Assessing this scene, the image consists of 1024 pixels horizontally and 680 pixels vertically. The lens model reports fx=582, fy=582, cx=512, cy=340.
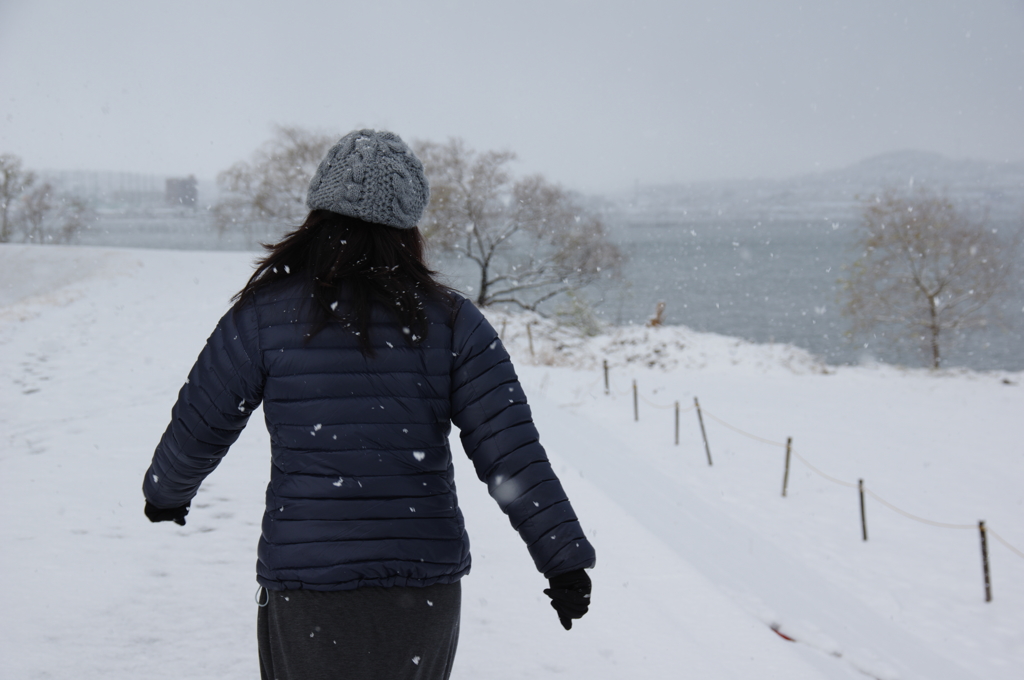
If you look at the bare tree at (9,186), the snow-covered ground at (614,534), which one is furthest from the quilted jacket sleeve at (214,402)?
the bare tree at (9,186)

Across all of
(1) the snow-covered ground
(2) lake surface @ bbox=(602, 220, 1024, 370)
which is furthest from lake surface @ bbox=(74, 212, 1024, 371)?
(1) the snow-covered ground

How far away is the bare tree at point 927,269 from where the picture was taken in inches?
899

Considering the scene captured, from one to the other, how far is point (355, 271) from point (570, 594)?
97 centimetres

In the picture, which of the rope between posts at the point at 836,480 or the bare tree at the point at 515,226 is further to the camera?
the bare tree at the point at 515,226

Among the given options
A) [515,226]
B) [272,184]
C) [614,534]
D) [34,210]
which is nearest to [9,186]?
[34,210]

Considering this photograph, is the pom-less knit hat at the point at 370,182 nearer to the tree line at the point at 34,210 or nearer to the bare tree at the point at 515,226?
the bare tree at the point at 515,226

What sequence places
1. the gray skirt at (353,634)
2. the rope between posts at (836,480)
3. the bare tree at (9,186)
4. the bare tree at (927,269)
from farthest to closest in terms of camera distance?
the bare tree at (9,186) → the bare tree at (927,269) → the rope between posts at (836,480) → the gray skirt at (353,634)

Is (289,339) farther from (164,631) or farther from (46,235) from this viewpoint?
(46,235)

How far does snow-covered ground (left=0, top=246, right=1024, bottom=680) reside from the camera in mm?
3145

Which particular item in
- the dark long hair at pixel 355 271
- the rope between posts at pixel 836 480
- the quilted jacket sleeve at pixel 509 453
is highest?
the dark long hair at pixel 355 271

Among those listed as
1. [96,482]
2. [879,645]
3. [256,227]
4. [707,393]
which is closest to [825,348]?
[707,393]

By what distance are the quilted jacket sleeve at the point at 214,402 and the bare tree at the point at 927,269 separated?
26.5m

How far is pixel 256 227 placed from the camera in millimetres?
25828

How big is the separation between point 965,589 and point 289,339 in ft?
27.2
